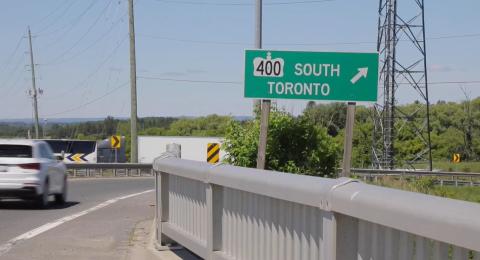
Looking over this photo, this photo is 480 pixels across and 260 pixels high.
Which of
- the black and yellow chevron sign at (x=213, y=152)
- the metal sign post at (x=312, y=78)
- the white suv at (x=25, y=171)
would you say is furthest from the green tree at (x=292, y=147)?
the black and yellow chevron sign at (x=213, y=152)

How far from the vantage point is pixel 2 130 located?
358ft

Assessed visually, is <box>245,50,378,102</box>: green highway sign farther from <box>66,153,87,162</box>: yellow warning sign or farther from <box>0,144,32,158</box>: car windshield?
<box>66,153,87,162</box>: yellow warning sign

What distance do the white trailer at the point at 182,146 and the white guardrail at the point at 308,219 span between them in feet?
153

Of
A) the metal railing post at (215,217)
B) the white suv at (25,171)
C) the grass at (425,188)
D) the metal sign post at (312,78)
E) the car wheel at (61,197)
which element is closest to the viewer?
the metal railing post at (215,217)

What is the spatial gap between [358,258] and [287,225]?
1077mm

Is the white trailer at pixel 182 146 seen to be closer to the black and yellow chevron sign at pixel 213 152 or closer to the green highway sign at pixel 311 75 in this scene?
the black and yellow chevron sign at pixel 213 152

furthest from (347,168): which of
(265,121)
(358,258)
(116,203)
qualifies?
(116,203)

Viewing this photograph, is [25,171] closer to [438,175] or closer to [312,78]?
[312,78]

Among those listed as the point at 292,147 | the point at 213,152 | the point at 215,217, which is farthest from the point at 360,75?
the point at 213,152

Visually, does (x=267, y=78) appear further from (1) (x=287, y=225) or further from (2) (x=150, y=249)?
(1) (x=287, y=225)

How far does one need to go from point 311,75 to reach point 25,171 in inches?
333

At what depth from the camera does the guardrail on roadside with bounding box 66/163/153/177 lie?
38175 millimetres

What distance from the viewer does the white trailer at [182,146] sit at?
5559 centimetres

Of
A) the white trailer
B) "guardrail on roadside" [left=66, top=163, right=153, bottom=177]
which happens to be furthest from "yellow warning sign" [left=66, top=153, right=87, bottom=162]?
the white trailer
